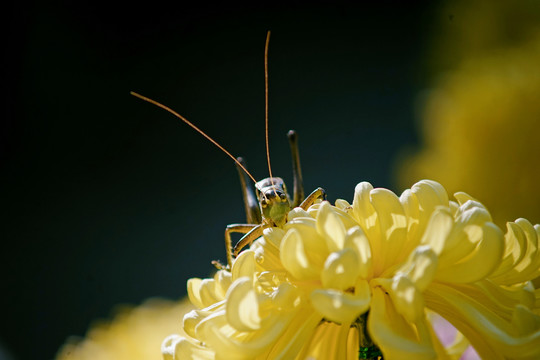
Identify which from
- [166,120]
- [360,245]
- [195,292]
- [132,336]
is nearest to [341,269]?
[360,245]

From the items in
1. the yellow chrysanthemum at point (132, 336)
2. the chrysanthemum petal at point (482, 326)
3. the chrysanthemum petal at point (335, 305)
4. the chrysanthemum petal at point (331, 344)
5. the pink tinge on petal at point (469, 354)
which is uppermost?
the chrysanthemum petal at point (335, 305)

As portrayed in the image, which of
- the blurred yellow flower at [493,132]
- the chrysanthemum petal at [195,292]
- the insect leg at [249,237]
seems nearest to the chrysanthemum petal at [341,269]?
the chrysanthemum petal at [195,292]

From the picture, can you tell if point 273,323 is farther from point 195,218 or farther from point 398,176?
point 195,218

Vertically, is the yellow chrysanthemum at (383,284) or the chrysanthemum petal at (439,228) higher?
the chrysanthemum petal at (439,228)

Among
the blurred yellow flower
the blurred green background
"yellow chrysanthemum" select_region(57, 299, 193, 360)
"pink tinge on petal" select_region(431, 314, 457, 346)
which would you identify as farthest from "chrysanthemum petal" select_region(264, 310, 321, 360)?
the blurred green background

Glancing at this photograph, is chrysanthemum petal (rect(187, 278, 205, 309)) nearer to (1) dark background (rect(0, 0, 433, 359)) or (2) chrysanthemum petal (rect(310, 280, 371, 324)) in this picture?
(2) chrysanthemum petal (rect(310, 280, 371, 324))

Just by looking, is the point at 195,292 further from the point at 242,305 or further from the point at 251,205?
the point at 251,205

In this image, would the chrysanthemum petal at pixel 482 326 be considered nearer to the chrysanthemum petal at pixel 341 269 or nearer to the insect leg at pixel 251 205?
the chrysanthemum petal at pixel 341 269
